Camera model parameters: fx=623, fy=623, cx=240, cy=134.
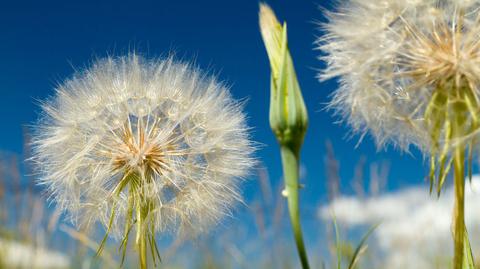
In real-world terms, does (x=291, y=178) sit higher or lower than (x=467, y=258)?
higher

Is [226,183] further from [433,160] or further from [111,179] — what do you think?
[433,160]

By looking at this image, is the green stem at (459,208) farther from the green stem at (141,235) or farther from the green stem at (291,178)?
the green stem at (141,235)

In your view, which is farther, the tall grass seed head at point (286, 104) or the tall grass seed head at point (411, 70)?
the tall grass seed head at point (411, 70)

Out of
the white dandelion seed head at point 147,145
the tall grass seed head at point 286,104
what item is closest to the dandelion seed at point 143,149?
the white dandelion seed head at point 147,145

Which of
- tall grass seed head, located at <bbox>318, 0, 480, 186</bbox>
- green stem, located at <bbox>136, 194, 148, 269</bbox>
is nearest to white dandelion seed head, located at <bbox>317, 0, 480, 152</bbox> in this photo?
tall grass seed head, located at <bbox>318, 0, 480, 186</bbox>

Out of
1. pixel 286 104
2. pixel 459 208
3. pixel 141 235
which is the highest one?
pixel 286 104

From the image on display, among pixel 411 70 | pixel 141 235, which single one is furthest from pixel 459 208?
pixel 141 235

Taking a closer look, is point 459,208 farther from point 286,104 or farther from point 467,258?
point 286,104

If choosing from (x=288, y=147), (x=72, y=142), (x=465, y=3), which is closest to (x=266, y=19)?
(x=288, y=147)
